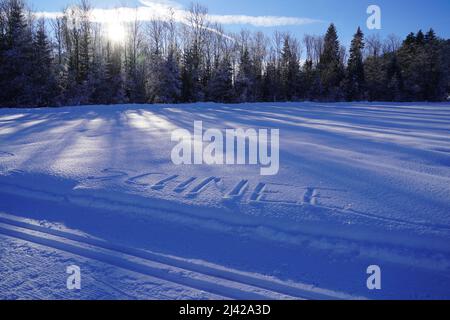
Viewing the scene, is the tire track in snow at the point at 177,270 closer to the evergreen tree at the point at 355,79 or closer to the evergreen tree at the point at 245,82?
the evergreen tree at the point at 245,82

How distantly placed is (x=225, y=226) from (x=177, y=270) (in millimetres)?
784

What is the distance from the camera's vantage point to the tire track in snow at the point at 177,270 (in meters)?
2.31

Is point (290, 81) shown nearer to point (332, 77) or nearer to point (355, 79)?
point (332, 77)

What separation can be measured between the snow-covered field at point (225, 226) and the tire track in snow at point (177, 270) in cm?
1

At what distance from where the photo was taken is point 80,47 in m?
32.1

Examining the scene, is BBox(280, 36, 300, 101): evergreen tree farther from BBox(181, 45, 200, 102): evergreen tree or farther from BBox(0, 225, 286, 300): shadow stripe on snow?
BBox(0, 225, 286, 300): shadow stripe on snow

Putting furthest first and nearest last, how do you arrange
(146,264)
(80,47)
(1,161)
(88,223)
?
(80,47) < (1,161) < (88,223) < (146,264)

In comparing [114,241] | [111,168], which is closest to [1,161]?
[111,168]

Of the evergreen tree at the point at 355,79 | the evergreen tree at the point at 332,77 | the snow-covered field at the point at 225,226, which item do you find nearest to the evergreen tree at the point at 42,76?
the snow-covered field at the point at 225,226

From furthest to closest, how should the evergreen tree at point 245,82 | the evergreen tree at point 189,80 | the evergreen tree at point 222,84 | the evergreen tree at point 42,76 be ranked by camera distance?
the evergreen tree at point 245,82 → the evergreen tree at point 222,84 → the evergreen tree at point 189,80 → the evergreen tree at point 42,76

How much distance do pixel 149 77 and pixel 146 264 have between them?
28293mm

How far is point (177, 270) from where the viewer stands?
256cm

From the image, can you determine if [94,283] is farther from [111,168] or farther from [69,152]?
[69,152]

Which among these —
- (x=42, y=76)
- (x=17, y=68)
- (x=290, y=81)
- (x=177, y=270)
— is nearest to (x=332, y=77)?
(x=290, y=81)
